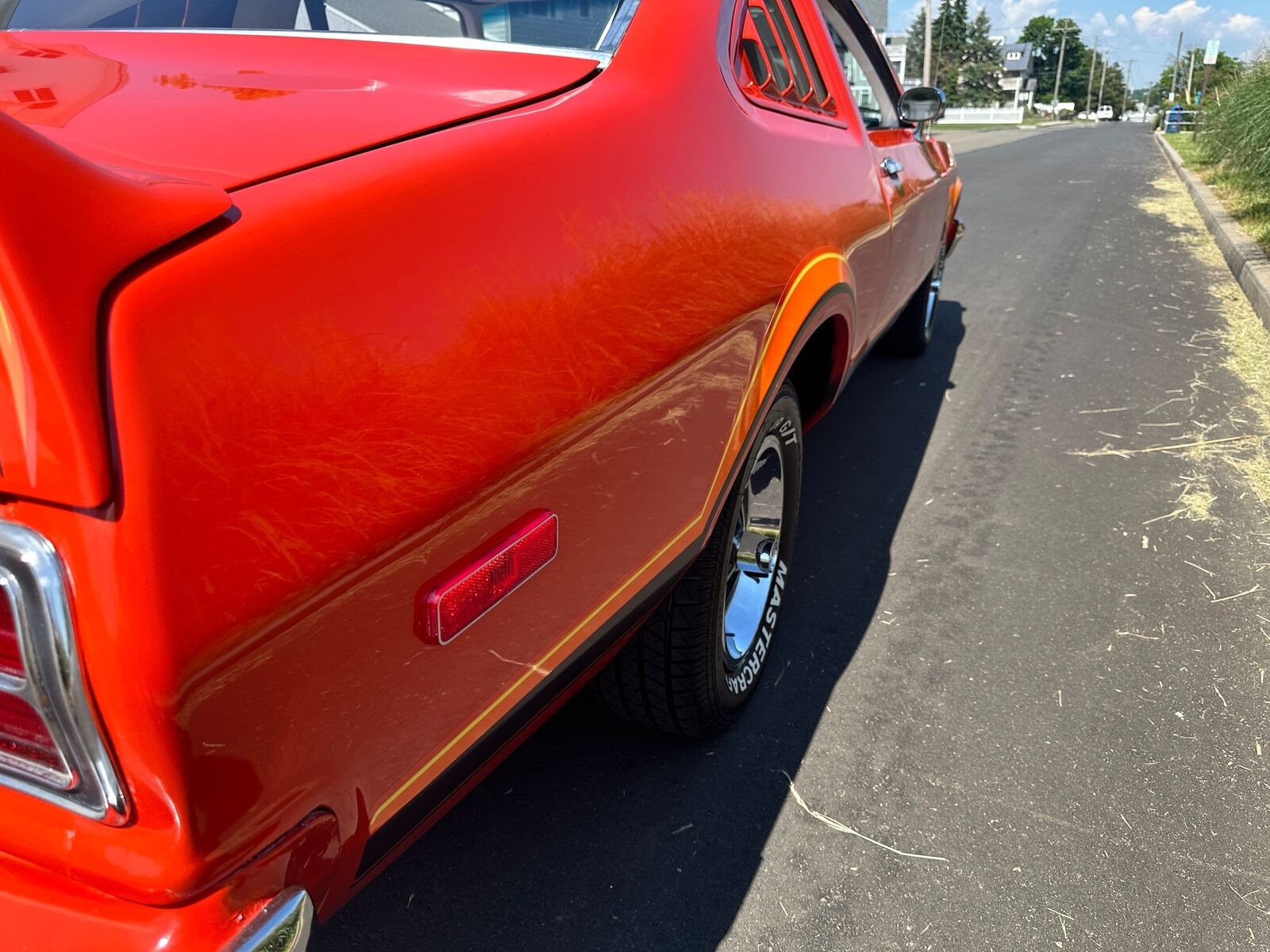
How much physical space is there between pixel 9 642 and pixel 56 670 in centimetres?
8

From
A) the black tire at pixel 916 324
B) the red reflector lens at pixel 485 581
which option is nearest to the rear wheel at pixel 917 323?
the black tire at pixel 916 324

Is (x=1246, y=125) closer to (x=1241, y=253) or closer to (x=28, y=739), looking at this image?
(x=1241, y=253)

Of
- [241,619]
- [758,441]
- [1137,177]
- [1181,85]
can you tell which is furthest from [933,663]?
[1181,85]

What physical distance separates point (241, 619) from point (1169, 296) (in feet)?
25.6

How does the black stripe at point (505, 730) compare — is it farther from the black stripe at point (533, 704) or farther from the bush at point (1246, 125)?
the bush at point (1246, 125)

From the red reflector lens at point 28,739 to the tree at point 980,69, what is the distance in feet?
318

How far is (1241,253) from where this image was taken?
8070 mm

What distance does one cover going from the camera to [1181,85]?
97250 millimetres

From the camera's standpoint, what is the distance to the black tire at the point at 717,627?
2107 mm

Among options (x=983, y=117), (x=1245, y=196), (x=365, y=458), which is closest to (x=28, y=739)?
(x=365, y=458)

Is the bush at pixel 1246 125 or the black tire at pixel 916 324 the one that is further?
the bush at pixel 1246 125

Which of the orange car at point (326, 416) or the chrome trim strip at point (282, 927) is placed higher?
the orange car at point (326, 416)

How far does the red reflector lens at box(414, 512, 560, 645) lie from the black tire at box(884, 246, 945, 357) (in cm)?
428

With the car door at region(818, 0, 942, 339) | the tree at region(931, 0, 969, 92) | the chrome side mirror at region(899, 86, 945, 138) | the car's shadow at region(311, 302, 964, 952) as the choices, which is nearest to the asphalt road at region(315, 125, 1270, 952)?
the car's shadow at region(311, 302, 964, 952)
